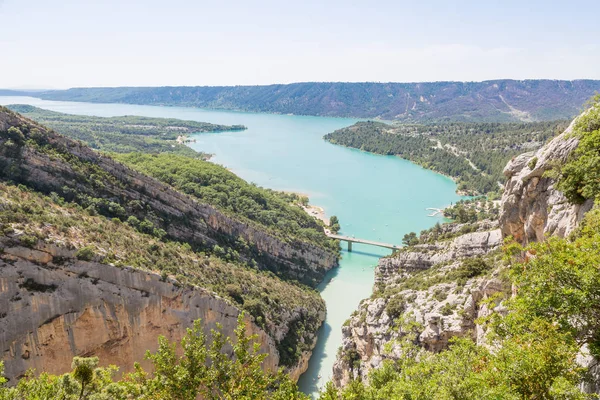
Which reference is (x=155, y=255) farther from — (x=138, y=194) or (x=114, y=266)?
(x=138, y=194)

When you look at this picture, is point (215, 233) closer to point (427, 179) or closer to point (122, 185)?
point (122, 185)

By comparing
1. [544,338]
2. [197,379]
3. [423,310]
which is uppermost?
[544,338]

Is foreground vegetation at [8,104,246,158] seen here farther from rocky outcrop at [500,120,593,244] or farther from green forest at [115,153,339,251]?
rocky outcrop at [500,120,593,244]

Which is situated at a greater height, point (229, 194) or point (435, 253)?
point (229, 194)

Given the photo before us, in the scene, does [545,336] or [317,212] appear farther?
[317,212]

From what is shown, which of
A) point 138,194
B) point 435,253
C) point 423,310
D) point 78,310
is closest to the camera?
point 78,310

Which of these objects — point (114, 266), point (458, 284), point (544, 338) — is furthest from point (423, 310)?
point (114, 266)

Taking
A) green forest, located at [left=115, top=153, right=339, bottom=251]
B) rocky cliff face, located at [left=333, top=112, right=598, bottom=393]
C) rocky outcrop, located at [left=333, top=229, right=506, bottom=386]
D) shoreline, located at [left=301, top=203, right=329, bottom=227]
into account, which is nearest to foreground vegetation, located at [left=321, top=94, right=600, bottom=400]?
rocky cliff face, located at [left=333, top=112, right=598, bottom=393]
